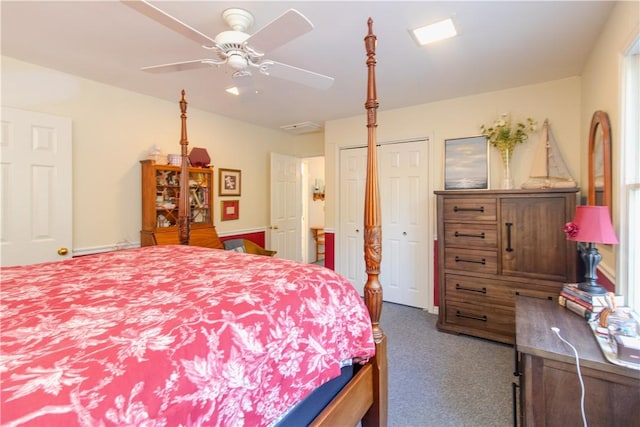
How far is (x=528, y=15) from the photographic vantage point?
1.83 m

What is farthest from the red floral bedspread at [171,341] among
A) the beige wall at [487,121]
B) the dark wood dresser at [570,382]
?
the beige wall at [487,121]

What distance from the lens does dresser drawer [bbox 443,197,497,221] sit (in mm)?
2768

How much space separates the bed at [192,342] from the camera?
0.60 metres

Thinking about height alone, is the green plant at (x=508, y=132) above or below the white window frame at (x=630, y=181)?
Result: above

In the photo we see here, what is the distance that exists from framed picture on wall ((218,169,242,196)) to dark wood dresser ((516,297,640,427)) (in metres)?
3.53

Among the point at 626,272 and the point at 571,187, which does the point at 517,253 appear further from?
the point at 626,272

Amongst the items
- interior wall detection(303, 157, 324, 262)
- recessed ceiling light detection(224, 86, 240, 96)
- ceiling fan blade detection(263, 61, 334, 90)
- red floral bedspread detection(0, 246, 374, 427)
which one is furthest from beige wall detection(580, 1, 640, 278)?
interior wall detection(303, 157, 324, 262)

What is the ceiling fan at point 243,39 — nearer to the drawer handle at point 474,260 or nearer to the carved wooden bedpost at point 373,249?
the carved wooden bedpost at point 373,249

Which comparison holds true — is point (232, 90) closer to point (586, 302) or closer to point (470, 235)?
point (470, 235)

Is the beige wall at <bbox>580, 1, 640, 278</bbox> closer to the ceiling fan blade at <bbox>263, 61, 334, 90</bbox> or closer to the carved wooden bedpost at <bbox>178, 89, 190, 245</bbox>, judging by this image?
the ceiling fan blade at <bbox>263, 61, 334, 90</bbox>

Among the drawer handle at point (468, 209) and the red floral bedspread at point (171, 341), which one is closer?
the red floral bedspread at point (171, 341)

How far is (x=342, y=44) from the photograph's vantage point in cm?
214

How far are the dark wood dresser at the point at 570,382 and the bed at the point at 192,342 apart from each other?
2.25ft

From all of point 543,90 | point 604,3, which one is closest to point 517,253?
point 543,90
